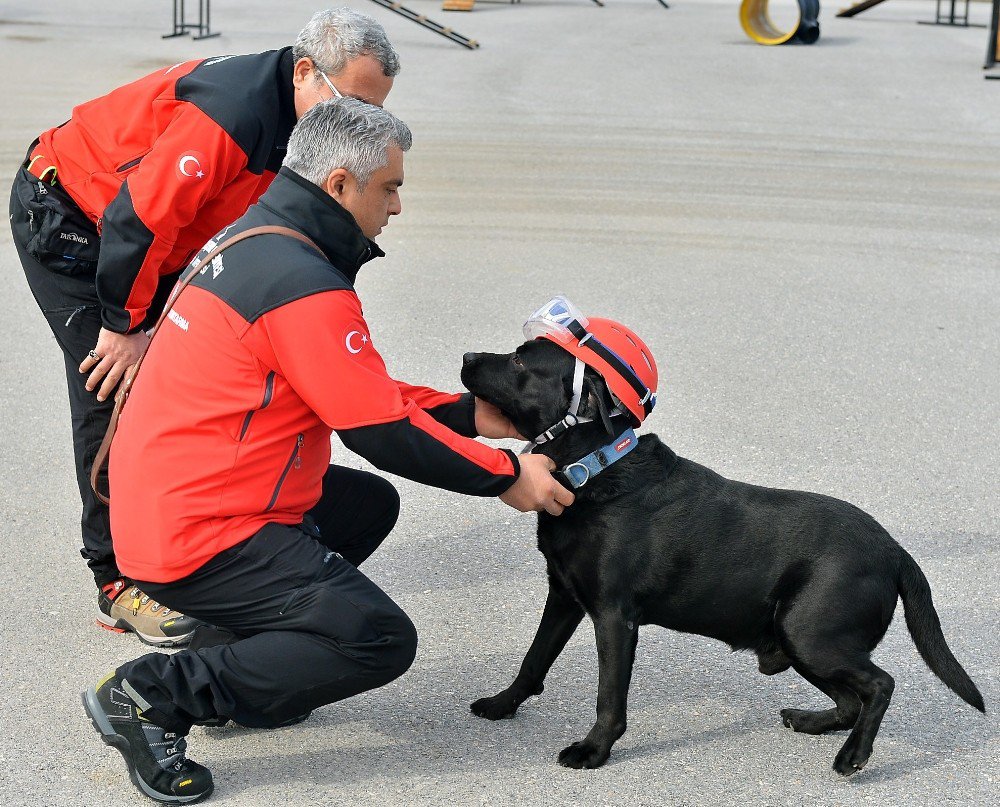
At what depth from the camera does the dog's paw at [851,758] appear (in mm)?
3260

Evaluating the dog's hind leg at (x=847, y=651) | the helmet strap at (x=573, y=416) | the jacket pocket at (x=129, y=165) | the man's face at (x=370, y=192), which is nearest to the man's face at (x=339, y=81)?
the jacket pocket at (x=129, y=165)

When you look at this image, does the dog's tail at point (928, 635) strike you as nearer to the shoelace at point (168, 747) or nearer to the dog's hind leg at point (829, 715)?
the dog's hind leg at point (829, 715)

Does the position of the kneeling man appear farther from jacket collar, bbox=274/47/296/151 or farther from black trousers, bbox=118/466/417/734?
jacket collar, bbox=274/47/296/151

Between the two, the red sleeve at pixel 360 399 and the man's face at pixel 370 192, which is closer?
the red sleeve at pixel 360 399

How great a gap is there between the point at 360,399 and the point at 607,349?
744 millimetres

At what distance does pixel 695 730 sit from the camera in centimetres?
352

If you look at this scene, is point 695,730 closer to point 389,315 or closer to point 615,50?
point 389,315

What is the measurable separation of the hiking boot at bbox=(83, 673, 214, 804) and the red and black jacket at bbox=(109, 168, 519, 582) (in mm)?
309

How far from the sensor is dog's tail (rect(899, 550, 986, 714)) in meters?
3.26

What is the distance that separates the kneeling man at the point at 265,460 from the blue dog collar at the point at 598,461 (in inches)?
9.0

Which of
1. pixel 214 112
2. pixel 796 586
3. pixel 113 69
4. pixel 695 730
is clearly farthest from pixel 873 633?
pixel 113 69

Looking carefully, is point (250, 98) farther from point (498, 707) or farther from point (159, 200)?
point (498, 707)

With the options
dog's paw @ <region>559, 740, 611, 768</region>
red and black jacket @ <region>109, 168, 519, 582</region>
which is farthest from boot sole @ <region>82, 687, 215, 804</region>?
dog's paw @ <region>559, 740, 611, 768</region>

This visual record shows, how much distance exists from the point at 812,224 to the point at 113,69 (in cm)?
959
